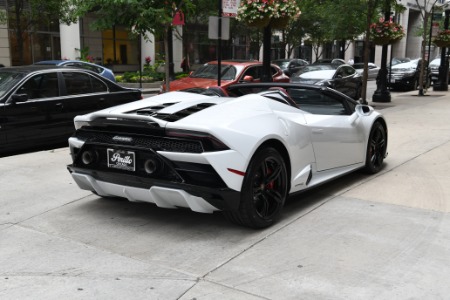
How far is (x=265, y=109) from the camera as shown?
189 inches

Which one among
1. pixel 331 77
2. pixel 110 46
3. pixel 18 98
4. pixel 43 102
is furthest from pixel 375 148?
pixel 110 46

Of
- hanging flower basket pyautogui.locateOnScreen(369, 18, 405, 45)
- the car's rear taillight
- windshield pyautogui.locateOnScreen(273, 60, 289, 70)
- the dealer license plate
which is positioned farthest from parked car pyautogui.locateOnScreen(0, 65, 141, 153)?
windshield pyautogui.locateOnScreen(273, 60, 289, 70)

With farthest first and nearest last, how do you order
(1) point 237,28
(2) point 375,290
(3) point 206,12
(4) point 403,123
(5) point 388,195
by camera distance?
(1) point 237,28 < (3) point 206,12 < (4) point 403,123 < (5) point 388,195 < (2) point 375,290

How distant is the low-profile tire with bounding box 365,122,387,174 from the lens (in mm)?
6539

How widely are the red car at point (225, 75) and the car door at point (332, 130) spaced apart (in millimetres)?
6644

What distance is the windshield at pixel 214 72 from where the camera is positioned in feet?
44.8

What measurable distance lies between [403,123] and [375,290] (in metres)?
9.47

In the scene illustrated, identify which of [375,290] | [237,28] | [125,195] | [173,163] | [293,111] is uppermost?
[237,28]

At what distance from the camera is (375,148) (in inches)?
267

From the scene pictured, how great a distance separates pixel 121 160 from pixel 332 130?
2.44 metres

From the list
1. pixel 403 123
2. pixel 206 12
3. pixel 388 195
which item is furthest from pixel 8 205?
pixel 206 12

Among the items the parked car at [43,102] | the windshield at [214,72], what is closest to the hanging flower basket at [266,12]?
the windshield at [214,72]

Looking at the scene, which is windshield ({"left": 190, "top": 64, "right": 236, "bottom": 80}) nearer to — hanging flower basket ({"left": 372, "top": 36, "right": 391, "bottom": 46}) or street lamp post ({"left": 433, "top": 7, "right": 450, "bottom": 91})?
hanging flower basket ({"left": 372, "top": 36, "right": 391, "bottom": 46})

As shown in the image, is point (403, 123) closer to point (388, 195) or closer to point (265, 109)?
point (388, 195)
